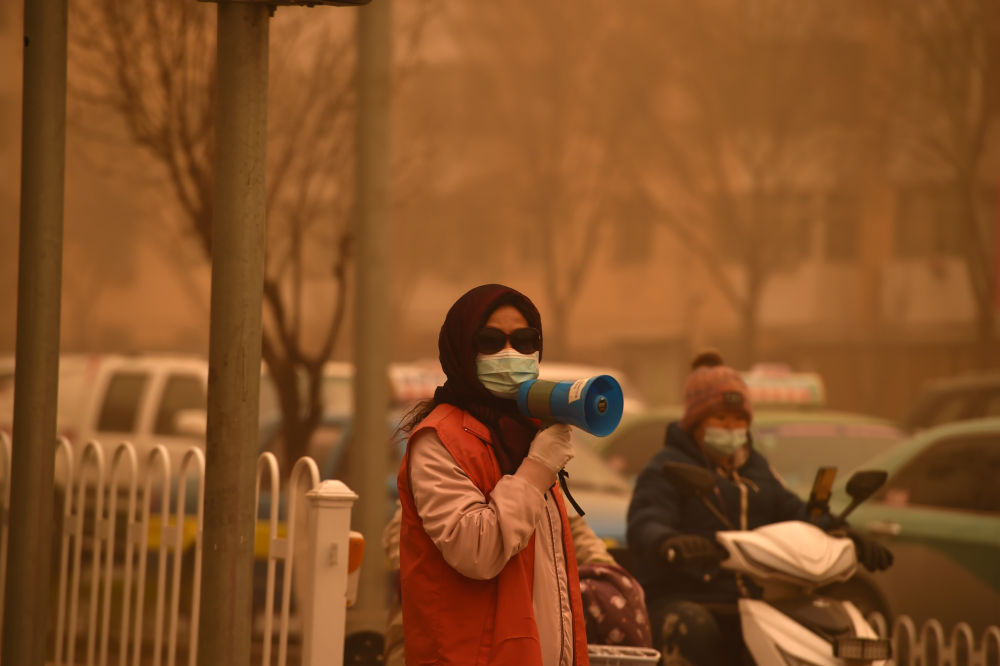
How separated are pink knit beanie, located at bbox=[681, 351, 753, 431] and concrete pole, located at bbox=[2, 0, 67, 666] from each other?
2.45 m

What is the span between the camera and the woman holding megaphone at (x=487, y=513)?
119 inches

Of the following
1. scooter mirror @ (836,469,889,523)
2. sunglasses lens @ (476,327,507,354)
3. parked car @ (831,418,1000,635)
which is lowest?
parked car @ (831,418,1000,635)

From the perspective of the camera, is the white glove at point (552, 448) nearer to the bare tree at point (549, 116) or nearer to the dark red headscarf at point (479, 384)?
the dark red headscarf at point (479, 384)

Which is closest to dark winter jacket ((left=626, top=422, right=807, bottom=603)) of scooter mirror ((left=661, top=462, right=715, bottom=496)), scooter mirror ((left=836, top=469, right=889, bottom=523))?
scooter mirror ((left=661, top=462, right=715, bottom=496))

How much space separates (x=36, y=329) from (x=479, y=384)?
1.83 meters

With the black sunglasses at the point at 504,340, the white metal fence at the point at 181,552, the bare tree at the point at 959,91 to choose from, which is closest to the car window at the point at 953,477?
the white metal fence at the point at 181,552

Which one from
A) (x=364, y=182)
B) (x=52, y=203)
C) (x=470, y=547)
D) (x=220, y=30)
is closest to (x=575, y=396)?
(x=470, y=547)

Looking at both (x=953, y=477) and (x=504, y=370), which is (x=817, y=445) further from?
(x=504, y=370)

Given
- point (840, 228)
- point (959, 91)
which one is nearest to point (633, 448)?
point (959, 91)

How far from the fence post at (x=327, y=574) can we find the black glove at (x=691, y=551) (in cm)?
115

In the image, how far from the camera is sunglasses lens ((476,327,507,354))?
322 cm

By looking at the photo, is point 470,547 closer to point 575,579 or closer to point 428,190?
point 575,579

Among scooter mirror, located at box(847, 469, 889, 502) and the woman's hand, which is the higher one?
the woman's hand

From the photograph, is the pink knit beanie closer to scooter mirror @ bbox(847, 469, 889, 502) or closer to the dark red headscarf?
scooter mirror @ bbox(847, 469, 889, 502)
